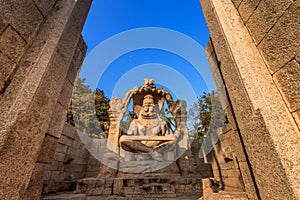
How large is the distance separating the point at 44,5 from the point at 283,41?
264cm

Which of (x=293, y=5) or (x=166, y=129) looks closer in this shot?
(x=293, y=5)

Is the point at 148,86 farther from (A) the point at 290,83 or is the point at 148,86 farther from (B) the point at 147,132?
(A) the point at 290,83

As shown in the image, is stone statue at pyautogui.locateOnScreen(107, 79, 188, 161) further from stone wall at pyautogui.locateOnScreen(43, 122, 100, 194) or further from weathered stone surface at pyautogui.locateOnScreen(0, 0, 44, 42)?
weathered stone surface at pyautogui.locateOnScreen(0, 0, 44, 42)

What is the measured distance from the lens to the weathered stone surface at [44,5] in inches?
65.3

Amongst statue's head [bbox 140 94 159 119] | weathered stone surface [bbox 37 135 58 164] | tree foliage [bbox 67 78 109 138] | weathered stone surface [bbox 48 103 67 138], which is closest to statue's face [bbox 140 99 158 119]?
statue's head [bbox 140 94 159 119]

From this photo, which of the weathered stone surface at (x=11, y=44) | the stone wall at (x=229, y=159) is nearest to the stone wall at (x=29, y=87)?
the weathered stone surface at (x=11, y=44)

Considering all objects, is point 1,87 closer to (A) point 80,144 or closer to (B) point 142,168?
(B) point 142,168

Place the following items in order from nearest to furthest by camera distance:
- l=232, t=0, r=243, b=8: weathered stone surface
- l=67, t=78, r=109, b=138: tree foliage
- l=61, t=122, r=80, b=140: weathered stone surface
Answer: l=232, t=0, r=243, b=8: weathered stone surface, l=61, t=122, r=80, b=140: weathered stone surface, l=67, t=78, r=109, b=138: tree foliage

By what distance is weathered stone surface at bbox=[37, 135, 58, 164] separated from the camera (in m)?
1.53

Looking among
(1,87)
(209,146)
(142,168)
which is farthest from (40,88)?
(209,146)

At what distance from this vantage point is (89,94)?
15438 millimetres

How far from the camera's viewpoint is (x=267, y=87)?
134 cm

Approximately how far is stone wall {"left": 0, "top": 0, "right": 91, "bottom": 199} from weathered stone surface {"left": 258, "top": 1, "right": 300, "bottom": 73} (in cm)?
232

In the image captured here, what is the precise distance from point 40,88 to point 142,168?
336cm
